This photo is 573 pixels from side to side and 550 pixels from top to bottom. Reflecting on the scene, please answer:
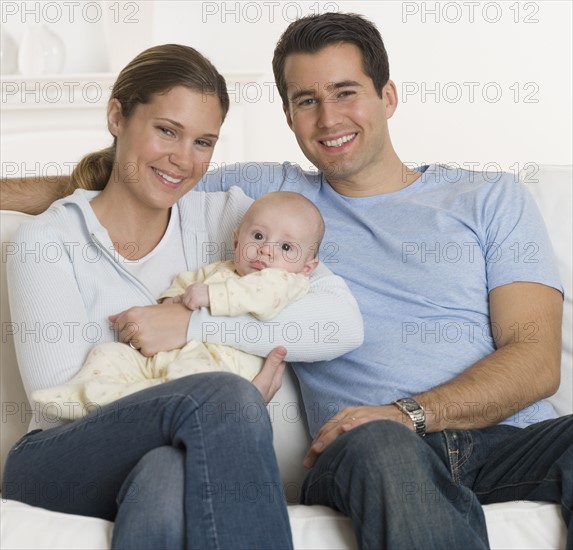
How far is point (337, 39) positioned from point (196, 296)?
75cm

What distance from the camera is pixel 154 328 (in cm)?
167

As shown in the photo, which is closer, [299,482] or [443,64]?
[299,482]

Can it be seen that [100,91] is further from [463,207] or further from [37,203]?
[463,207]

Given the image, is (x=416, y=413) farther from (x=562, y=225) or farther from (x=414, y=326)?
(x=562, y=225)

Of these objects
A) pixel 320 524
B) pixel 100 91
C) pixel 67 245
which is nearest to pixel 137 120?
pixel 67 245

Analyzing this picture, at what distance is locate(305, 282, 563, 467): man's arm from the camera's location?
1.67 m

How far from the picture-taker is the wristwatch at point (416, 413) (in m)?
1.67

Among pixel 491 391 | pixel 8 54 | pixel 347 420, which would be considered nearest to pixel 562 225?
pixel 491 391

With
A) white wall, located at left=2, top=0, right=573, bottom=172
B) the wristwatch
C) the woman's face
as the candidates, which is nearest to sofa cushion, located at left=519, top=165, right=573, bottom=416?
the wristwatch

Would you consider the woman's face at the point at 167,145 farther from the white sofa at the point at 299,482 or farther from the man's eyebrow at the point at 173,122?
the white sofa at the point at 299,482

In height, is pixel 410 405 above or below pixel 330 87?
below

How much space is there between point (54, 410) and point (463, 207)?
3.23 feet

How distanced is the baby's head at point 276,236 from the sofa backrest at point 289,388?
300 mm

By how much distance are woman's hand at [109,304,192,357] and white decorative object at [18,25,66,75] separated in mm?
2655
